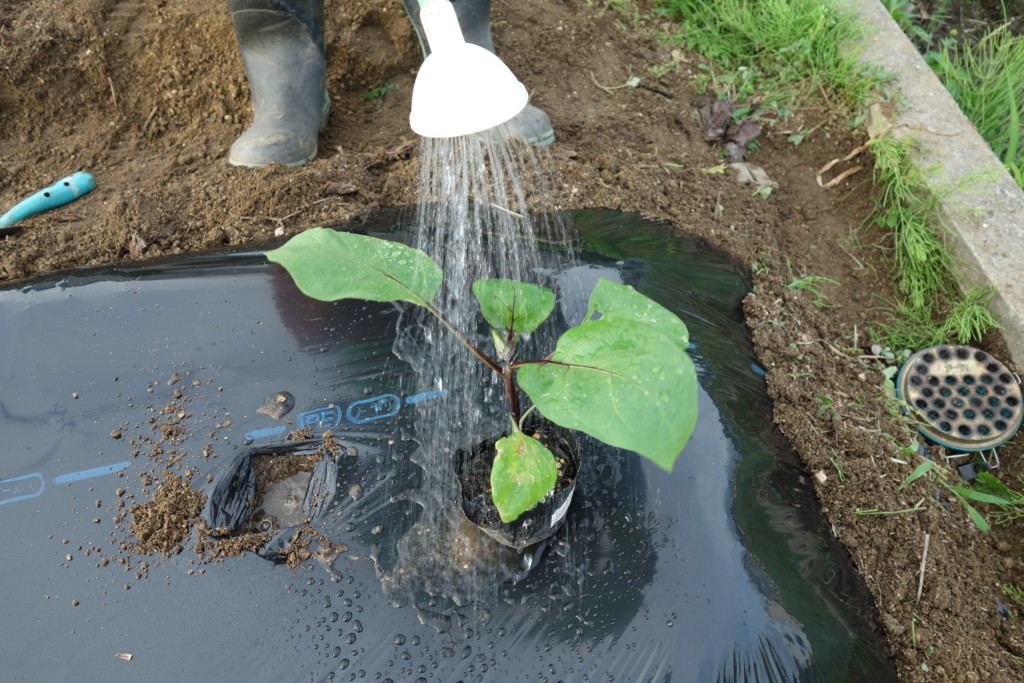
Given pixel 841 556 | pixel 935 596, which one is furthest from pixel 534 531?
pixel 935 596

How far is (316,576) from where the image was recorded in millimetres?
1007

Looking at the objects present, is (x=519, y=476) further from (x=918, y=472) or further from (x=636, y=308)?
(x=918, y=472)

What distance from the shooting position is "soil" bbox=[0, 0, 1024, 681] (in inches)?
53.0

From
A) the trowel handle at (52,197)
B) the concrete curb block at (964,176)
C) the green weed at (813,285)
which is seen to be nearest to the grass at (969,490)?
the concrete curb block at (964,176)

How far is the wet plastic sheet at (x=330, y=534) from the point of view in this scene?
952 mm

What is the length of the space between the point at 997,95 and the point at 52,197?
286 centimetres

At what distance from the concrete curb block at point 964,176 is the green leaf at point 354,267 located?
1.56 meters

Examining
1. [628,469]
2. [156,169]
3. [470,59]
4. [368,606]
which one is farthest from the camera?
[156,169]

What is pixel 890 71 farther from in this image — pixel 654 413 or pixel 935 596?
pixel 654 413

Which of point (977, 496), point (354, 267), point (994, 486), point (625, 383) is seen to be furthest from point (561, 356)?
point (994, 486)

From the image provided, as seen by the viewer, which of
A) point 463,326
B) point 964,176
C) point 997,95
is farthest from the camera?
point 997,95

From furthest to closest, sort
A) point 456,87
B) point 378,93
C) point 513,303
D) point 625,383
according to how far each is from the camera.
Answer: point 378,93 → point 513,303 → point 456,87 → point 625,383

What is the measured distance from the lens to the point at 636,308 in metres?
0.82

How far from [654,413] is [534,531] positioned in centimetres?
42
